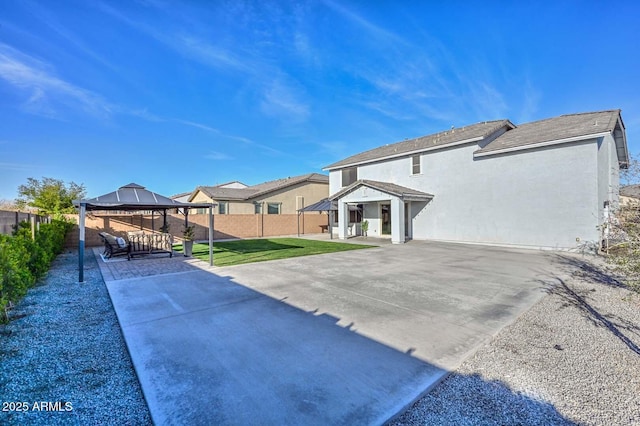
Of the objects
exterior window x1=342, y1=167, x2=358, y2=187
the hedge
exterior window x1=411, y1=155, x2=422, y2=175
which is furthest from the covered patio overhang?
the hedge

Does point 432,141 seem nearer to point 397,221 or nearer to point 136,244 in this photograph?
point 397,221

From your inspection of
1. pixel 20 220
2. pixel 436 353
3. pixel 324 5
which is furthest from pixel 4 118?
pixel 436 353

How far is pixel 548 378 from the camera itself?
3031 millimetres

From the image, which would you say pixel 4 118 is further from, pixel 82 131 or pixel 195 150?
pixel 195 150

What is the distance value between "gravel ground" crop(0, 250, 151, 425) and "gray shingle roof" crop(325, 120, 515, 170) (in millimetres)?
17513

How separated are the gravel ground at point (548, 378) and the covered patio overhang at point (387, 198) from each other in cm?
1172

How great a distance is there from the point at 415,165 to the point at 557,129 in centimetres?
739

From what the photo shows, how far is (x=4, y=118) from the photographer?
42.2 ft

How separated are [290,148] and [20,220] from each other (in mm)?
24731

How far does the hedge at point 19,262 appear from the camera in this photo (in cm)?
485

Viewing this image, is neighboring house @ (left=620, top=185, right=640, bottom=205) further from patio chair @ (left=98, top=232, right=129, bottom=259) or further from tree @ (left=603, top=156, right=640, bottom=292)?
patio chair @ (left=98, top=232, right=129, bottom=259)

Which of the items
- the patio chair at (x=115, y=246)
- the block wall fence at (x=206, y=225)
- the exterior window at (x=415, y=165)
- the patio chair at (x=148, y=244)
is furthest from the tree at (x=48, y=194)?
the exterior window at (x=415, y=165)

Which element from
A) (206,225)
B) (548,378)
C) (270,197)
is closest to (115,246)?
(206,225)

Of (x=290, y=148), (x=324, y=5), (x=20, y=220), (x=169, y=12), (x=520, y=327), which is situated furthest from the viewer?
(x=290, y=148)
